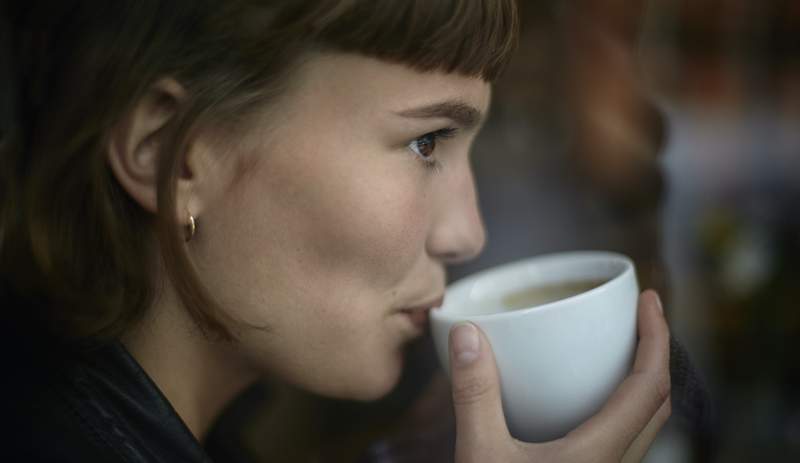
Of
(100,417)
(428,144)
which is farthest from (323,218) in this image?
(100,417)

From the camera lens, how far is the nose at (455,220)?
67cm

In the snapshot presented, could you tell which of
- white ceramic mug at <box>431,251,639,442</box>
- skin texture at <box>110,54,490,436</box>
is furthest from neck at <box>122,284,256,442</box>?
white ceramic mug at <box>431,251,639,442</box>

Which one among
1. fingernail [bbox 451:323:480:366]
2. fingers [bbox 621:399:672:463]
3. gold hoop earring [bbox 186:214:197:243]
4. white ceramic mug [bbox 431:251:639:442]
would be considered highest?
gold hoop earring [bbox 186:214:197:243]

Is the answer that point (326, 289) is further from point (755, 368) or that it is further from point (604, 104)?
point (755, 368)

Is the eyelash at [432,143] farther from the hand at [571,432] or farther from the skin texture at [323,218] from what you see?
the hand at [571,432]

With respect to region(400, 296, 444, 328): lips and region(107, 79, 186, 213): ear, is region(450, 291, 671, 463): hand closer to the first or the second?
region(400, 296, 444, 328): lips

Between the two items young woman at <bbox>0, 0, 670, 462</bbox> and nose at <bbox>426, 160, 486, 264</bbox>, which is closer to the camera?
young woman at <bbox>0, 0, 670, 462</bbox>

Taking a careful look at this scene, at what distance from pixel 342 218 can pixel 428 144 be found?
0.34 ft

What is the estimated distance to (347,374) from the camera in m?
0.68

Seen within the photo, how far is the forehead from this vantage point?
1.90 feet

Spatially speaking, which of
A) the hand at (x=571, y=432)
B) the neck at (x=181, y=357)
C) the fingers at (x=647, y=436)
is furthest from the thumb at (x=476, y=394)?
the neck at (x=181, y=357)

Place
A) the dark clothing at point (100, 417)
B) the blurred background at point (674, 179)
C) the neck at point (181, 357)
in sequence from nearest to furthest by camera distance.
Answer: the dark clothing at point (100, 417) → the neck at point (181, 357) → the blurred background at point (674, 179)

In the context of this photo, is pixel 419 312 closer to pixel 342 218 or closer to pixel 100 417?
pixel 342 218

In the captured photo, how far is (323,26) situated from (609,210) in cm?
39
